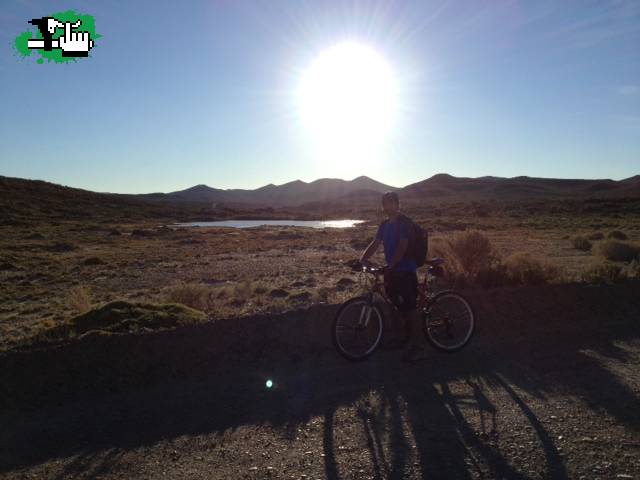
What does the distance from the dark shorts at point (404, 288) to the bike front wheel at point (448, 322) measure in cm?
28

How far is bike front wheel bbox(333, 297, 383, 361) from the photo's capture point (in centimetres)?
585

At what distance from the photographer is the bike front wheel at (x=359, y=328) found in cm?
585

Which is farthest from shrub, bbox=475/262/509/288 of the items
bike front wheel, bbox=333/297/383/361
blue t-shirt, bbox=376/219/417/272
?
bike front wheel, bbox=333/297/383/361

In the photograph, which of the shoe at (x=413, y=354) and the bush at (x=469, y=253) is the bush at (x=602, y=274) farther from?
the shoe at (x=413, y=354)

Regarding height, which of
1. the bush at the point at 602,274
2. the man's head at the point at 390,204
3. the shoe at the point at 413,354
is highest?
the man's head at the point at 390,204

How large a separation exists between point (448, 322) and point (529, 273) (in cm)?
503

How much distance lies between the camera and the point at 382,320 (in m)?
5.96

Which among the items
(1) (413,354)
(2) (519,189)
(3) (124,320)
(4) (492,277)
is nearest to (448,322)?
(1) (413,354)

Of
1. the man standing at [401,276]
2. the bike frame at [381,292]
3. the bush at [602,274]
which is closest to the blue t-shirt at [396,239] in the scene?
the man standing at [401,276]

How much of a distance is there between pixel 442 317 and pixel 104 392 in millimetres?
3870

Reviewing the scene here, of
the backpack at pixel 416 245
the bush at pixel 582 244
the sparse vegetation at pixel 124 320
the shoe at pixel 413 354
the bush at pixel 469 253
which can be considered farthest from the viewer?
the bush at pixel 582 244

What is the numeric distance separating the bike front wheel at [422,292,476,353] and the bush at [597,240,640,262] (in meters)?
14.4

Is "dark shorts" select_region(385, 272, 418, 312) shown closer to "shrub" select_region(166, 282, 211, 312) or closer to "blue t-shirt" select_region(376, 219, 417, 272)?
"blue t-shirt" select_region(376, 219, 417, 272)

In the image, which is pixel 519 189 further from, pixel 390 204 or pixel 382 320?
pixel 382 320
